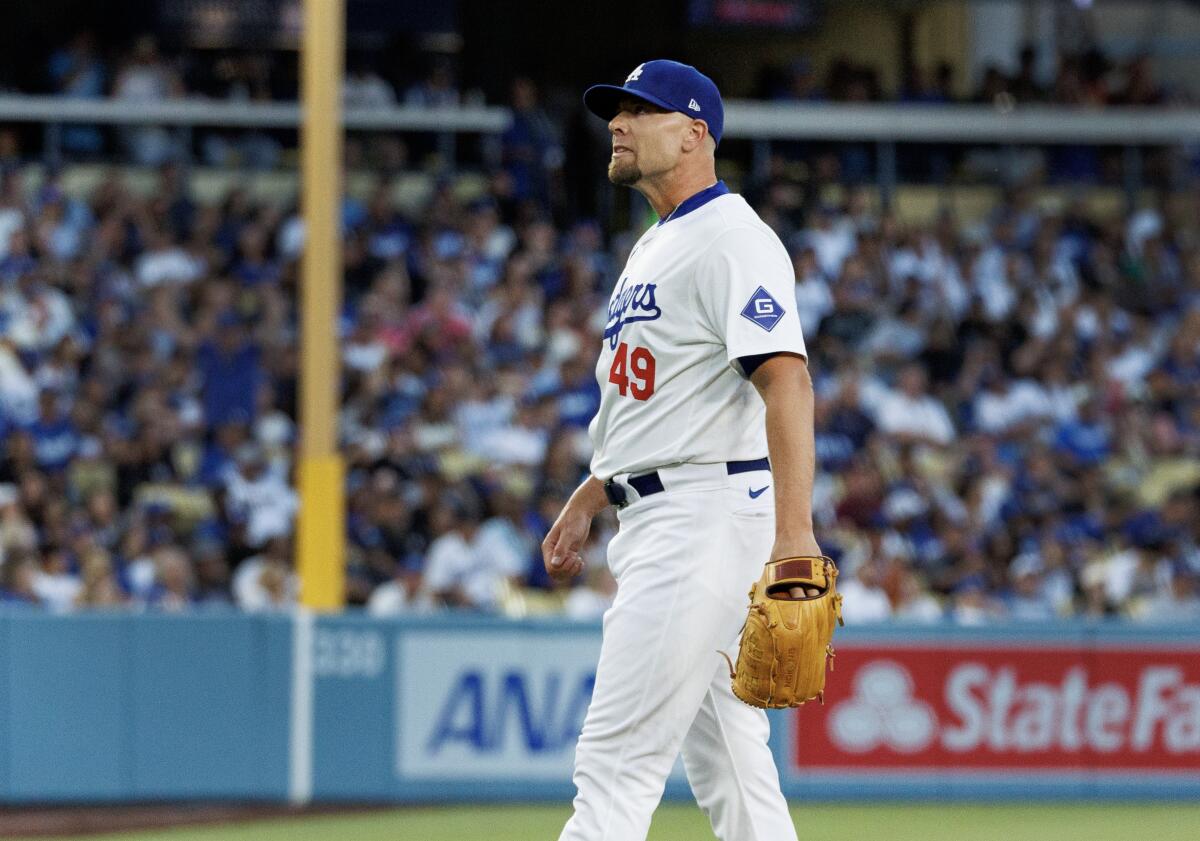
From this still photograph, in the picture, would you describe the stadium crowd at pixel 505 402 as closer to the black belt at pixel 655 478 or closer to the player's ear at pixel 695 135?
the black belt at pixel 655 478

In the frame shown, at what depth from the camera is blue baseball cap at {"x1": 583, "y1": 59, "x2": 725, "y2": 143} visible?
395 cm

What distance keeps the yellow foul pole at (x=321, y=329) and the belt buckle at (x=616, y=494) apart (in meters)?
5.45

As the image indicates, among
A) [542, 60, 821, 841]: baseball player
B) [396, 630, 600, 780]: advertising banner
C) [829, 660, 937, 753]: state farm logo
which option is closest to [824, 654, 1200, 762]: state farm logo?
[829, 660, 937, 753]: state farm logo

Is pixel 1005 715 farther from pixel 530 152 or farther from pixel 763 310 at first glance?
pixel 530 152

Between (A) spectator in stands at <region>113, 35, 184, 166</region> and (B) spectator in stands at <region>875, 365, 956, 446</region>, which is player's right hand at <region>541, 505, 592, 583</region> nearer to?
(B) spectator in stands at <region>875, 365, 956, 446</region>

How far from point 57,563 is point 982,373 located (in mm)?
6787

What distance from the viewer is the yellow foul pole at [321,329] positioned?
930cm

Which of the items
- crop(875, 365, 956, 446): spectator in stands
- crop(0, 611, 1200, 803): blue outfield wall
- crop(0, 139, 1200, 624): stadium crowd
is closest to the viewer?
crop(0, 611, 1200, 803): blue outfield wall

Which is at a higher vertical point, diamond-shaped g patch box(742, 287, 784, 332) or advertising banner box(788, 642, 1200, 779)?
diamond-shaped g patch box(742, 287, 784, 332)

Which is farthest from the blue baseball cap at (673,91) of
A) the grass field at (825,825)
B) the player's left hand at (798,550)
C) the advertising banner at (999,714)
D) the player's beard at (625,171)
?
the advertising banner at (999,714)

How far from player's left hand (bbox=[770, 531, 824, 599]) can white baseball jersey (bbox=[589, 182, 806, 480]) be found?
0.32m

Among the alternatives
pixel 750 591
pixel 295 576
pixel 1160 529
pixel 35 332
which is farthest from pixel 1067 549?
pixel 750 591

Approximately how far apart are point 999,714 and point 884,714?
58 centimetres

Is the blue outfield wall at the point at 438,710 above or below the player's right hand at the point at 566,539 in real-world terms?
below
